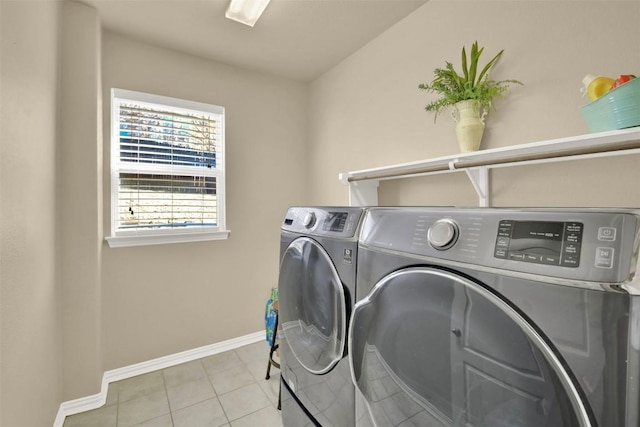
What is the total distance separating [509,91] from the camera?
1386 mm

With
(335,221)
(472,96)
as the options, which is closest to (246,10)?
(472,96)

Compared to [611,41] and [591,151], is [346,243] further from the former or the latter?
[611,41]

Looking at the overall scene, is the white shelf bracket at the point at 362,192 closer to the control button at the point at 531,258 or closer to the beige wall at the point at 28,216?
the control button at the point at 531,258

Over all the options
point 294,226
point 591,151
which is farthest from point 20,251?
point 591,151

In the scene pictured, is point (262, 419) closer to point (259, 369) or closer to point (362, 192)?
point (259, 369)

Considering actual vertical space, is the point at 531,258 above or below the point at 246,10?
below

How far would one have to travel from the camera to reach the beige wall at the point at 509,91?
1.11 m

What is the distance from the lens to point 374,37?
2121 millimetres

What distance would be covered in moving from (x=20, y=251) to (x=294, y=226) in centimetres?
107

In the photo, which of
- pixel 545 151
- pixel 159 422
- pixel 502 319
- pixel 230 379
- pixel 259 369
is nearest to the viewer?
pixel 502 319

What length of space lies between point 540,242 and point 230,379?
2.18 m

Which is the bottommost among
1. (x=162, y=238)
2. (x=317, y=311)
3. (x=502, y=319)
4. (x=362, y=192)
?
(x=317, y=311)

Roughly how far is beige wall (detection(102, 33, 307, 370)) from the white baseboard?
0.05 meters

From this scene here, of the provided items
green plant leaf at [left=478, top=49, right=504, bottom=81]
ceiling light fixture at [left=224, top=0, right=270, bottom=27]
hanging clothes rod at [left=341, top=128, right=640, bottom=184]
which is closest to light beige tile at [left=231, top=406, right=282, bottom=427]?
hanging clothes rod at [left=341, top=128, right=640, bottom=184]
